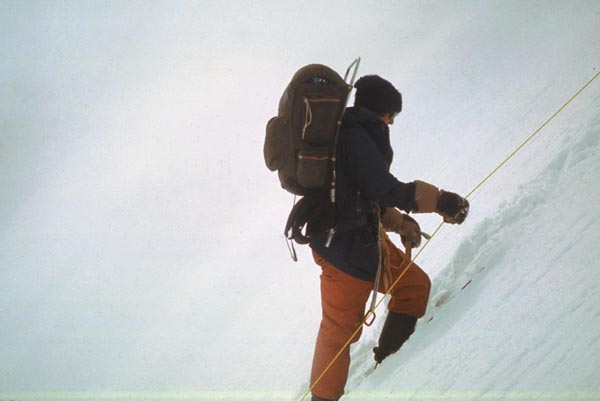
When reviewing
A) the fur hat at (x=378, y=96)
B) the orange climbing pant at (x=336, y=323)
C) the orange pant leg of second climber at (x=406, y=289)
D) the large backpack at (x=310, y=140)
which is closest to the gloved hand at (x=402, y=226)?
the orange pant leg of second climber at (x=406, y=289)

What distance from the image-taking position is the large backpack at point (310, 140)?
2.17m

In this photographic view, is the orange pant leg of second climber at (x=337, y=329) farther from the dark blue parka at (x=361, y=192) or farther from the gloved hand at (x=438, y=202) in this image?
the gloved hand at (x=438, y=202)

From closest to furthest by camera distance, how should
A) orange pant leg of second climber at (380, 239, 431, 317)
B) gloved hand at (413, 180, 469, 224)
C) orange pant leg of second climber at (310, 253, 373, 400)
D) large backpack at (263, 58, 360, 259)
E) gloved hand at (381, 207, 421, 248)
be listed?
large backpack at (263, 58, 360, 259) → gloved hand at (413, 180, 469, 224) → orange pant leg of second climber at (310, 253, 373, 400) → orange pant leg of second climber at (380, 239, 431, 317) → gloved hand at (381, 207, 421, 248)

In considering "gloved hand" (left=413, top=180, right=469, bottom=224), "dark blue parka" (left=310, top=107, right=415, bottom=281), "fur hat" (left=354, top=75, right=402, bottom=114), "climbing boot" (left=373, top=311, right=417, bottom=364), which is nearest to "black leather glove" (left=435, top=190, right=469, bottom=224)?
"gloved hand" (left=413, top=180, right=469, bottom=224)

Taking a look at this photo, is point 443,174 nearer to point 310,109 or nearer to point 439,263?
point 439,263

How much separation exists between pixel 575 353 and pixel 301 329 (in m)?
5.22

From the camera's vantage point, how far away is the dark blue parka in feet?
7.26

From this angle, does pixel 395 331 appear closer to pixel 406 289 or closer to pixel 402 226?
Result: pixel 406 289

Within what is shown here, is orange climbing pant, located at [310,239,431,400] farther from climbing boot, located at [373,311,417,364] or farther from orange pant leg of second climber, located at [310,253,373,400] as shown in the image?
climbing boot, located at [373,311,417,364]

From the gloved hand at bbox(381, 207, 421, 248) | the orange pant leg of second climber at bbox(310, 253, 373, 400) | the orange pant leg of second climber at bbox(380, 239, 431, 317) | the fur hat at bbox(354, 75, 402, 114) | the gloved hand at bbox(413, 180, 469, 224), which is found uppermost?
the fur hat at bbox(354, 75, 402, 114)

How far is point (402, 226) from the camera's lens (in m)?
2.75

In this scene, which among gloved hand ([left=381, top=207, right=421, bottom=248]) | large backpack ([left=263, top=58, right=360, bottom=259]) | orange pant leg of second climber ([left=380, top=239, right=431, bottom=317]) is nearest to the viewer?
large backpack ([left=263, top=58, right=360, bottom=259])

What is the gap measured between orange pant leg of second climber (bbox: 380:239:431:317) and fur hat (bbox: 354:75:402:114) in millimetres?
806

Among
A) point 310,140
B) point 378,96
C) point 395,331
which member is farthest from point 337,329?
point 378,96
